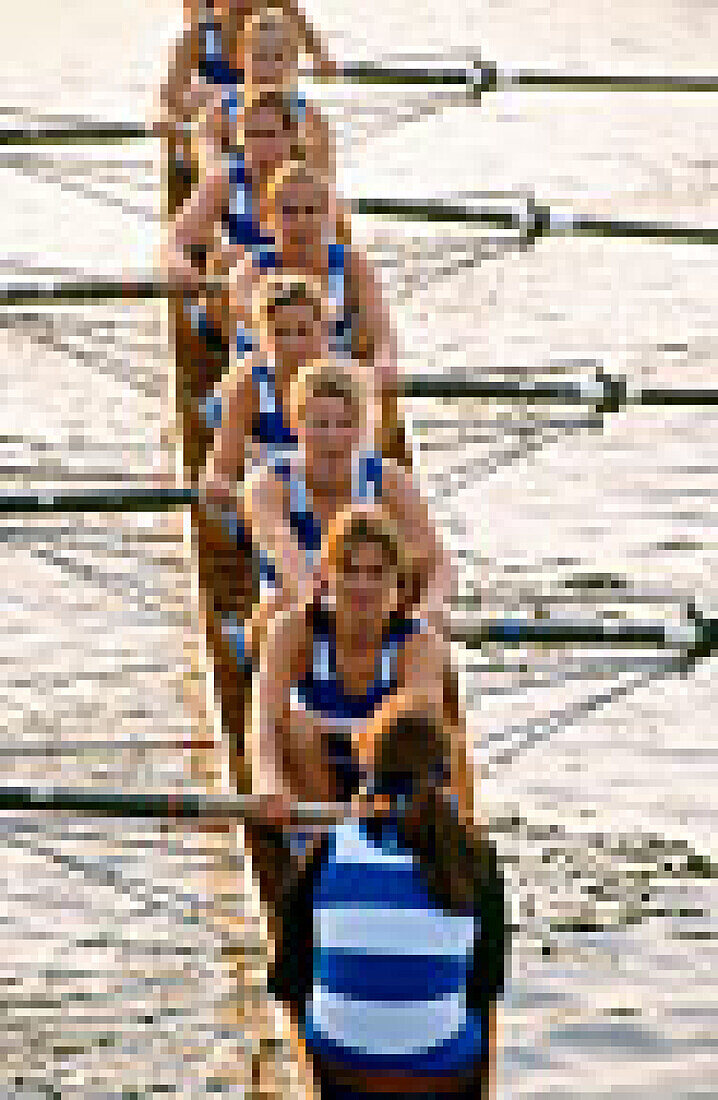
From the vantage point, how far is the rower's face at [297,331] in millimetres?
1625

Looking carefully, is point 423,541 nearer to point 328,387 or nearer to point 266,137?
point 328,387

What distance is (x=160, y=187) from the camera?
3141 mm

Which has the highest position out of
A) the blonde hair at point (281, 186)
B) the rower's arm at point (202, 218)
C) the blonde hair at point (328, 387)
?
the blonde hair at point (281, 186)

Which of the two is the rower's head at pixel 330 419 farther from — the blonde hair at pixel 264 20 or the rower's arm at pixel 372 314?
the blonde hair at pixel 264 20

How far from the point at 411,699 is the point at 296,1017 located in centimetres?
25

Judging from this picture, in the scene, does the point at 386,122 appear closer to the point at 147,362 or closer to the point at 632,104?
the point at 632,104

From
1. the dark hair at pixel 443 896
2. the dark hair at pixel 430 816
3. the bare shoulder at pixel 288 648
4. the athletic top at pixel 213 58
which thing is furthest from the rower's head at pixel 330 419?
the athletic top at pixel 213 58

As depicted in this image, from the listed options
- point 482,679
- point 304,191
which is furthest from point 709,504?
point 304,191

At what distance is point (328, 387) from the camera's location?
4.80 ft

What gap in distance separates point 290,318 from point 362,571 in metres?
0.49

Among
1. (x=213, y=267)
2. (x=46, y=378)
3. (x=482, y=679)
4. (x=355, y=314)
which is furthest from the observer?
(x=46, y=378)

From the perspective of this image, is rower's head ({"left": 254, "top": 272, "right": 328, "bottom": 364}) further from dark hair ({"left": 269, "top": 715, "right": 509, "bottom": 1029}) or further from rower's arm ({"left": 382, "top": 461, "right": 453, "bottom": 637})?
dark hair ({"left": 269, "top": 715, "right": 509, "bottom": 1029})

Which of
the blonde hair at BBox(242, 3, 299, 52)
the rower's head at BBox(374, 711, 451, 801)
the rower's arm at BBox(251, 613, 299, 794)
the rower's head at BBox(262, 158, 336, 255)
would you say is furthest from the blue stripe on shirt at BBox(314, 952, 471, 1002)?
the blonde hair at BBox(242, 3, 299, 52)

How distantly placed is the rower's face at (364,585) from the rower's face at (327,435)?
0.69ft
